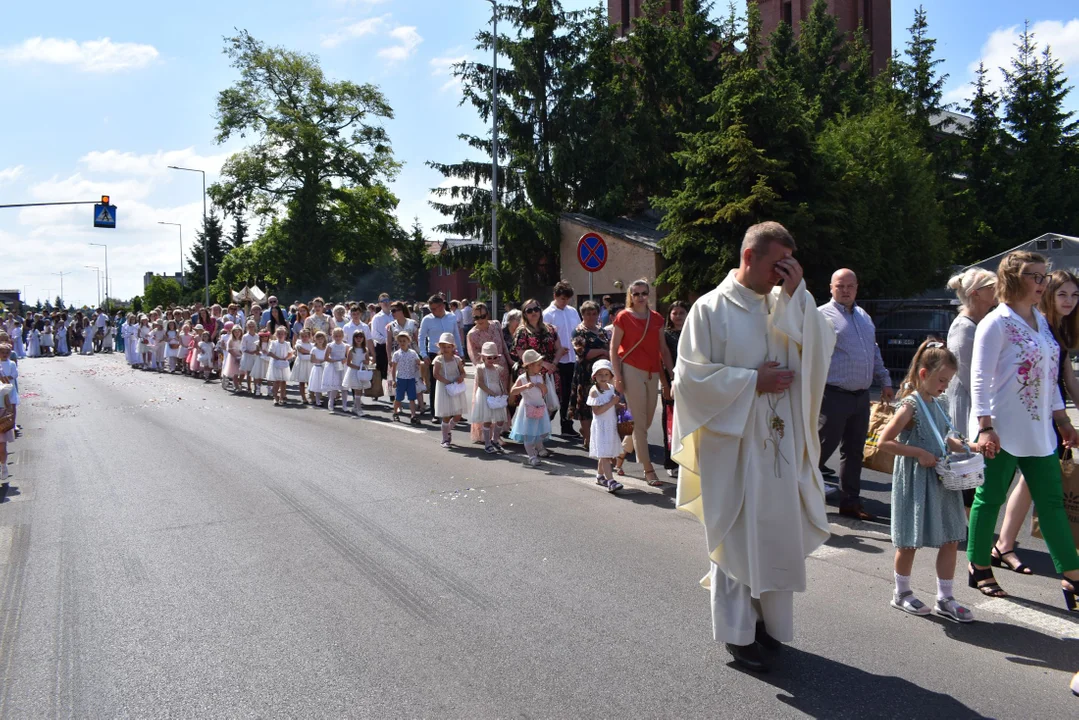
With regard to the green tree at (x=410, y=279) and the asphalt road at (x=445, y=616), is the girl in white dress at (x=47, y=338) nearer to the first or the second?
the green tree at (x=410, y=279)

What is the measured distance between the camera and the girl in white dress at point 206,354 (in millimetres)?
23266

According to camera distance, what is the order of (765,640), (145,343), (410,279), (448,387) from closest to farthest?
(765,640) < (448,387) < (145,343) < (410,279)

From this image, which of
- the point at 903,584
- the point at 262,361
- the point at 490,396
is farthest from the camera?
the point at 262,361

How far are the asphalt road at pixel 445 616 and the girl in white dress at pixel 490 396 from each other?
64.2 inches

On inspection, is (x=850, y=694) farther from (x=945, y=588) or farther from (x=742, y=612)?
(x=945, y=588)

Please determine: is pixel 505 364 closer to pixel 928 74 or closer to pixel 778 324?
pixel 778 324

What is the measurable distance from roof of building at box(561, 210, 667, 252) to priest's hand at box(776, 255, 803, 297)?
81.0 ft

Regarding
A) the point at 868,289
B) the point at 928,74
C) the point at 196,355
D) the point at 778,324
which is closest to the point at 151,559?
the point at 778,324

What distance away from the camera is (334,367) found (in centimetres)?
1564

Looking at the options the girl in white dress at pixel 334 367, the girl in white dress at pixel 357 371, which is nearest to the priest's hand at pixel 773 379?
the girl in white dress at pixel 357 371

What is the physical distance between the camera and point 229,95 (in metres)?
49.6

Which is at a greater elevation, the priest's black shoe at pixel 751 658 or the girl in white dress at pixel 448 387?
the girl in white dress at pixel 448 387

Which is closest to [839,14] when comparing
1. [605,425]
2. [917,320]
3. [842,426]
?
[917,320]

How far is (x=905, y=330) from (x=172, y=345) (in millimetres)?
20482
